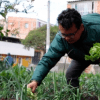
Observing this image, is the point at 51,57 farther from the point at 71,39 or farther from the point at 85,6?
the point at 85,6

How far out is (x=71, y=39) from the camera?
2057 mm

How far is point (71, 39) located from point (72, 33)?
78mm

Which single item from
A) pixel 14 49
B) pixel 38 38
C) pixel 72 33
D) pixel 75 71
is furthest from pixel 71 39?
pixel 14 49

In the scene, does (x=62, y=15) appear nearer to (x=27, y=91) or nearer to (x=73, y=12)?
(x=73, y=12)

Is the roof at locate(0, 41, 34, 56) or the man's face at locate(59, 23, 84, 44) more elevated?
the man's face at locate(59, 23, 84, 44)

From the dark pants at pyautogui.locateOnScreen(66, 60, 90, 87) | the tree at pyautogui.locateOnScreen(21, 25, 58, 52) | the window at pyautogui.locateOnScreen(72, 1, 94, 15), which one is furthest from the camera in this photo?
the tree at pyautogui.locateOnScreen(21, 25, 58, 52)

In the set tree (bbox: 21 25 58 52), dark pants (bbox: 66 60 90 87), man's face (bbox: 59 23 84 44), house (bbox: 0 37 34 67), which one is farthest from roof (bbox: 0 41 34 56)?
man's face (bbox: 59 23 84 44)

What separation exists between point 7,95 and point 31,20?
37912mm

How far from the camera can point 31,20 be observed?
39.6m

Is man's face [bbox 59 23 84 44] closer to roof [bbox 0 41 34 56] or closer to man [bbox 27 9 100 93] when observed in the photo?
man [bbox 27 9 100 93]

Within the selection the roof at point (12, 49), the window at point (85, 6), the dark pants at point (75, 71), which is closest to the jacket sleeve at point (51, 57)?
the dark pants at point (75, 71)

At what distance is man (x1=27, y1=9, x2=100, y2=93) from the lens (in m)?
1.99

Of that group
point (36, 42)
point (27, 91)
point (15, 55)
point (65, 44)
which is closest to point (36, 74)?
point (27, 91)

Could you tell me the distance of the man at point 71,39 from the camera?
6.52 feet
